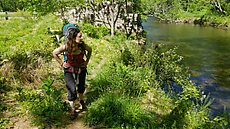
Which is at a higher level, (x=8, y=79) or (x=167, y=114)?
(x=8, y=79)

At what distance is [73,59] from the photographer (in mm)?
5867

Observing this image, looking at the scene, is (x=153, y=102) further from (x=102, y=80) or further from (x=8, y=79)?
(x=8, y=79)

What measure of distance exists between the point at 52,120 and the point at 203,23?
4430 cm

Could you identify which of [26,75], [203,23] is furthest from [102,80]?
[203,23]

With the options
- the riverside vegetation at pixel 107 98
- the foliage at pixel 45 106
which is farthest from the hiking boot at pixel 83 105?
the foliage at pixel 45 106

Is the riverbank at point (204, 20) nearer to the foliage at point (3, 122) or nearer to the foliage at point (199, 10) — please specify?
the foliage at point (199, 10)

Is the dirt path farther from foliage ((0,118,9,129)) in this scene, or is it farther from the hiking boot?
the hiking boot

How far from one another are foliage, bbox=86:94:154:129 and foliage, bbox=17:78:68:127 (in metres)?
0.61

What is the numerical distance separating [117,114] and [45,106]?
156 centimetres

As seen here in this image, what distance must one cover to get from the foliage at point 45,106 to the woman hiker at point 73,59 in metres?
0.35

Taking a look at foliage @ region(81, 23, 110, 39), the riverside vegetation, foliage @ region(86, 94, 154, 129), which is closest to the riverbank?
foliage @ region(81, 23, 110, 39)

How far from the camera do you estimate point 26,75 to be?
8.03 metres

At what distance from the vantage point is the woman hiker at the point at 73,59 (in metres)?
5.61

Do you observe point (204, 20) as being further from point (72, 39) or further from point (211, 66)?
point (72, 39)
